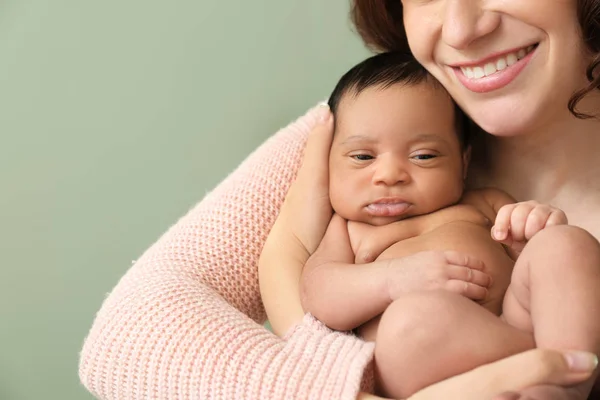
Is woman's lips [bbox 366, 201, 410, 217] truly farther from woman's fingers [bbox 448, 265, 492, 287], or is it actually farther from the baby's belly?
woman's fingers [bbox 448, 265, 492, 287]

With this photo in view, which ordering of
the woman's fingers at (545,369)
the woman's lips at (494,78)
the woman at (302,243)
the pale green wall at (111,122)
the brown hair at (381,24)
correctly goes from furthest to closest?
the pale green wall at (111,122)
the brown hair at (381,24)
the woman's lips at (494,78)
the woman at (302,243)
the woman's fingers at (545,369)

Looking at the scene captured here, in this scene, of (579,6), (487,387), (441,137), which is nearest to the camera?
(487,387)

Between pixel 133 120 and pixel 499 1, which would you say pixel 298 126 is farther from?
pixel 133 120

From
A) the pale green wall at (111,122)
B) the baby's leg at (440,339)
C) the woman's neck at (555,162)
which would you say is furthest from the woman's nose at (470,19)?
the pale green wall at (111,122)

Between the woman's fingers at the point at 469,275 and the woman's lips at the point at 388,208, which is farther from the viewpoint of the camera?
the woman's lips at the point at 388,208

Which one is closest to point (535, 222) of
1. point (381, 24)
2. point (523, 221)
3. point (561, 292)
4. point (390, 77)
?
A: point (523, 221)

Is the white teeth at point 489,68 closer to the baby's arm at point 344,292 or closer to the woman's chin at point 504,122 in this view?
the woman's chin at point 504,122

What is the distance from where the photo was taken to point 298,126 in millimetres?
1321

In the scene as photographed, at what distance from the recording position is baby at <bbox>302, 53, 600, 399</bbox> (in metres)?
0.79

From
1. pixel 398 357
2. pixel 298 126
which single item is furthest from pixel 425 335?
pixel 298 126

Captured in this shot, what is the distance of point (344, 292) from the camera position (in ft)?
3.14

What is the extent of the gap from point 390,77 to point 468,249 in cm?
29

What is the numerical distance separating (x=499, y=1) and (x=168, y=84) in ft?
3.49

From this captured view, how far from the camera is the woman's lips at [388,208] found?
3.51ft
